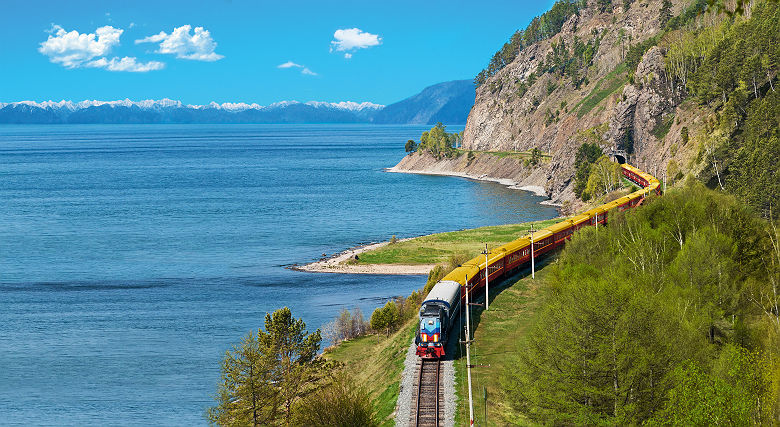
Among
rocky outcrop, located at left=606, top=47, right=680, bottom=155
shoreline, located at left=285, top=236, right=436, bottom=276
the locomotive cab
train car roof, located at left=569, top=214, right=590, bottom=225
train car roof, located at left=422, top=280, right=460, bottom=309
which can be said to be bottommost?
shoreline, located at left=285, top=236, right=436, bottom=276

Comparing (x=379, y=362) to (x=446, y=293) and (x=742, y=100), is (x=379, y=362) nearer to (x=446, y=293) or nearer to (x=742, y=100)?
(x=446, y=293)

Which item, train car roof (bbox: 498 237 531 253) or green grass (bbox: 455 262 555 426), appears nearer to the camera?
green grass (bbox: 455 262 555 426)

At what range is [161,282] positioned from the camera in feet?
311

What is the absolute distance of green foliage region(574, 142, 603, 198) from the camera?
148750 mm

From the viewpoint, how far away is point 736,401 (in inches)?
1115

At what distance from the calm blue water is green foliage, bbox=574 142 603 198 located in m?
8.41

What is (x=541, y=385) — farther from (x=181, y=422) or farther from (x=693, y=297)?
(x=181, y=422)

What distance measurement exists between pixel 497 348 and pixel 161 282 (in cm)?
6015

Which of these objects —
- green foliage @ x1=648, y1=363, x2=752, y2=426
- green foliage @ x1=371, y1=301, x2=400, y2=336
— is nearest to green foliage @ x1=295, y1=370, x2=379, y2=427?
green foliage @ x1=648, y1=363, x2=752, y2=426

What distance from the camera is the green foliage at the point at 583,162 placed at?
149 m

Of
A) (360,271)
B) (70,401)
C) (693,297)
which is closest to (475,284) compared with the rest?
(693,297)

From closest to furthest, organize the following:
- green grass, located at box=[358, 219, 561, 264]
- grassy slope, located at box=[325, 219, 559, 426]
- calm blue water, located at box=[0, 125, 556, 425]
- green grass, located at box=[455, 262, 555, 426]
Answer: green grass, located at box=[455, 262, 555, 426] < grassy slope, located at box=[325, 219, 559, 426] < calm blue water, located at box=[0, 125, 556, 425] < green grass, located at box=[358, 219, 561, 264]

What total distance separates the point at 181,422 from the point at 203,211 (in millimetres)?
112282

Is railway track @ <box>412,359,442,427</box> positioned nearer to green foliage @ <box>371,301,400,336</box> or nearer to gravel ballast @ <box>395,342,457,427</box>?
gravel ballast @ <box>395,342,457,427</box>
